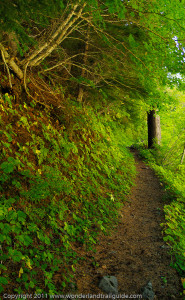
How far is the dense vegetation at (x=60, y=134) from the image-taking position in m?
2.69

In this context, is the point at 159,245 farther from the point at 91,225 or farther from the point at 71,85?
the point at 71,85

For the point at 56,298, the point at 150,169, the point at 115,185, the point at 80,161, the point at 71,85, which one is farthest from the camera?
the point at 150,169

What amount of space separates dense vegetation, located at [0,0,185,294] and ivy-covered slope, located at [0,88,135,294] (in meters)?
0.02

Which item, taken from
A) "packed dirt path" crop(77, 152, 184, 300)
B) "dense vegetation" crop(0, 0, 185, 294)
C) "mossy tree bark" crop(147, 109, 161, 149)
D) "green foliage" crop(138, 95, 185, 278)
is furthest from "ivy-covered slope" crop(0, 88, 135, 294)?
"mossy tree bark" crop(147, 109, 161, 149)

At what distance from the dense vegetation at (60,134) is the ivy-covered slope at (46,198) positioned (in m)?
0.02

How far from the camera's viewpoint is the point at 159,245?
3.99m

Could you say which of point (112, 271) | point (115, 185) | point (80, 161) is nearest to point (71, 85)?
point (80, 161)

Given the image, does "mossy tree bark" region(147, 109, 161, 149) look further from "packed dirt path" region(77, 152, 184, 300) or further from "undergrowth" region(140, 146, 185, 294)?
"packed dirt path" region(77, 152, 184, 300)

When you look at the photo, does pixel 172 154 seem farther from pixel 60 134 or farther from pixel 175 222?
pixel 60 134

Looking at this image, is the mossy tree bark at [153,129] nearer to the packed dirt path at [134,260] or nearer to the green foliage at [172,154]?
the green foliage at [172,154]

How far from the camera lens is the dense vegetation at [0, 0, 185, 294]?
8.81 feet

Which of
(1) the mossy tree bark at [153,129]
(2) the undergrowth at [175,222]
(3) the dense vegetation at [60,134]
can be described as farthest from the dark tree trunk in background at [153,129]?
(3) the dense vegetation at [60,134]

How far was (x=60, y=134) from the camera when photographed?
5297 millimetres

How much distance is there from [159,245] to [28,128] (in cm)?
360
